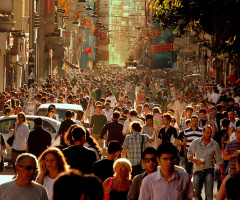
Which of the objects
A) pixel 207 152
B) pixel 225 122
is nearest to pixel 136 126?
pixel 207 152

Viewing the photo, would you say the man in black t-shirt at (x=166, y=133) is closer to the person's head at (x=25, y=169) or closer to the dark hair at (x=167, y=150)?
the dark hair at (x=167, y=150)

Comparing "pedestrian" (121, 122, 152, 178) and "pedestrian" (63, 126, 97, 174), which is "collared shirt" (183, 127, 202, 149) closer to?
"pedestrian" (121, 122, 152, 178)

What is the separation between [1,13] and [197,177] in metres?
29.8

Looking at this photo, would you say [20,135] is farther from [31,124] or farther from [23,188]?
[23,188]

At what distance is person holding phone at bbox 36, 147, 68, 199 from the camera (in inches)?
288

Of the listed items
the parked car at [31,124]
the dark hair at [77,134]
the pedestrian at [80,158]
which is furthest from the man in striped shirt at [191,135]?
the pedestrian at [80,158]

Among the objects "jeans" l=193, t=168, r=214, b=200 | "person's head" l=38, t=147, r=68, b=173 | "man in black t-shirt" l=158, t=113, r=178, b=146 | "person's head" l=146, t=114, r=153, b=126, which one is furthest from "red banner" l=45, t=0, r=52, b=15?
"person's head" l=38, t=147, r=68, b=173

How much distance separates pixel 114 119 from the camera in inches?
579

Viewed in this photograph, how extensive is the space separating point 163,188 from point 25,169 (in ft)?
4.32

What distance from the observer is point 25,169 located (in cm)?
644

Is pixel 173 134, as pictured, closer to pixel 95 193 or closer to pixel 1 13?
pixel 95 193

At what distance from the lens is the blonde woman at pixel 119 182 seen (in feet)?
24.1

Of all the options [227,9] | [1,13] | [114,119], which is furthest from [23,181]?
[1,13]

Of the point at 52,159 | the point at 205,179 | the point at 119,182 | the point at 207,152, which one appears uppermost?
the point at 52,159
